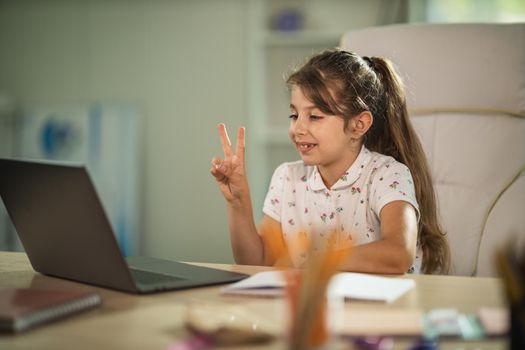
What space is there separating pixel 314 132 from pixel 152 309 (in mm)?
825

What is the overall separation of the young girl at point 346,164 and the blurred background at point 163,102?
1717mm

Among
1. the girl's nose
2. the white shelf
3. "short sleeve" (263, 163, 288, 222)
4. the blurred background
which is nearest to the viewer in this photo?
the girl's nose

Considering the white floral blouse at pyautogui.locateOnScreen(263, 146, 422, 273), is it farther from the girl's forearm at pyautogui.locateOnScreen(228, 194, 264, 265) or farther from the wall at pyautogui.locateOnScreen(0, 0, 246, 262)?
the wall at pyautogui.locateOnScreen(0, 0, 246, 262)

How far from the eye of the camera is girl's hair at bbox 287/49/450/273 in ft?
5.74

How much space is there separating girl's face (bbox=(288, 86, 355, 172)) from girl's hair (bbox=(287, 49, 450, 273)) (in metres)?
0.02

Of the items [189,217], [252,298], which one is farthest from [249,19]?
[252,298]

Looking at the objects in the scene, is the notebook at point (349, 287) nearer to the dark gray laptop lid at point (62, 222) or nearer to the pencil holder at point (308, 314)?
the dark gray laptop lid at point (62, 222)

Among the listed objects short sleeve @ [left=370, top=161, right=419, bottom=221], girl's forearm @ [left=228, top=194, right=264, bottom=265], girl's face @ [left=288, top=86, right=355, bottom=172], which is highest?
girl's face @ [left=288, top=86, right=355, bottom=172]

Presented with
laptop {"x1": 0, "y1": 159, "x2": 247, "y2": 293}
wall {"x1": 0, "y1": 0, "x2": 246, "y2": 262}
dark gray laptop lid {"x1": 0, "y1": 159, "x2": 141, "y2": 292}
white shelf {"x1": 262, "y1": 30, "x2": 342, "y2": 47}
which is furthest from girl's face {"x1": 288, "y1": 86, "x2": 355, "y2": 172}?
wall {"x1": 0, "y1": 0, "x2": 246, "y2": 262}

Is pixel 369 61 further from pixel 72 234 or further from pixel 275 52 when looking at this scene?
pixel 275 52

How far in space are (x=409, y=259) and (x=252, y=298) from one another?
1.32 feet

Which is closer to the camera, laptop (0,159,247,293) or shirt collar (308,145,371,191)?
laptop (0,159,247,293)

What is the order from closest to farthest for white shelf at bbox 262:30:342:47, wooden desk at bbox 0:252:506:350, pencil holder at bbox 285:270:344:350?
pencil holder at bbox 285:270:344:350, wooden desk at bbox 0:252:506:350, white shelf at bbox 262:30:342:47

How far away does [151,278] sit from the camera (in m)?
1.22
